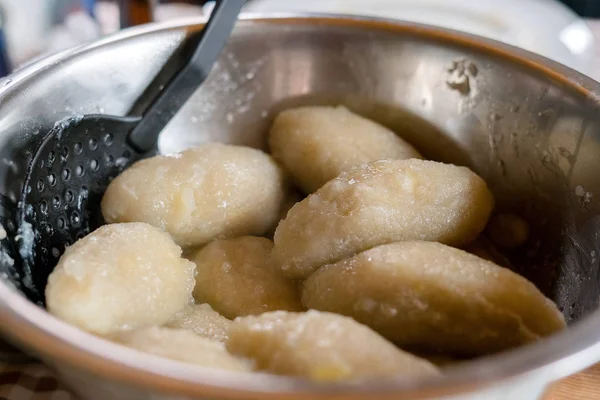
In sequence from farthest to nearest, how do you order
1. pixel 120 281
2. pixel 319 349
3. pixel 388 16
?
pixel 388 16 < pixel 120 281 < pixel 319 349

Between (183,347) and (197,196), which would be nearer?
(183,347)

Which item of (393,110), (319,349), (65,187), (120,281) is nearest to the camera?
(319,349)

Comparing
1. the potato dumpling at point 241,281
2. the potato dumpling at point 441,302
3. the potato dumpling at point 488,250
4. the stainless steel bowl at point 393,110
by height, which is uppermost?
the stainless steel bowl at point 393,110

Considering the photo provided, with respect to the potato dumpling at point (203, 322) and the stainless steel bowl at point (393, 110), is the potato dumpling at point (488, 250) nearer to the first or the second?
the stainless steel bowl at point (393, 110)

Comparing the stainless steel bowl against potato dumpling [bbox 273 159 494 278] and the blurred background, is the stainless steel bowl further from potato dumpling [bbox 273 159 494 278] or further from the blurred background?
the blurred background

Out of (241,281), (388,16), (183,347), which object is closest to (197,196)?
(241,281)

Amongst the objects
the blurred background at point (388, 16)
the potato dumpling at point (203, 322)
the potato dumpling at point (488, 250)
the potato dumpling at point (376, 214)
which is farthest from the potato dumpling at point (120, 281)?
the blurred background at point (388, 16)

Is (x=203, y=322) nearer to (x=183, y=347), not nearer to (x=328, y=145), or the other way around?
(x=183, y=347)
